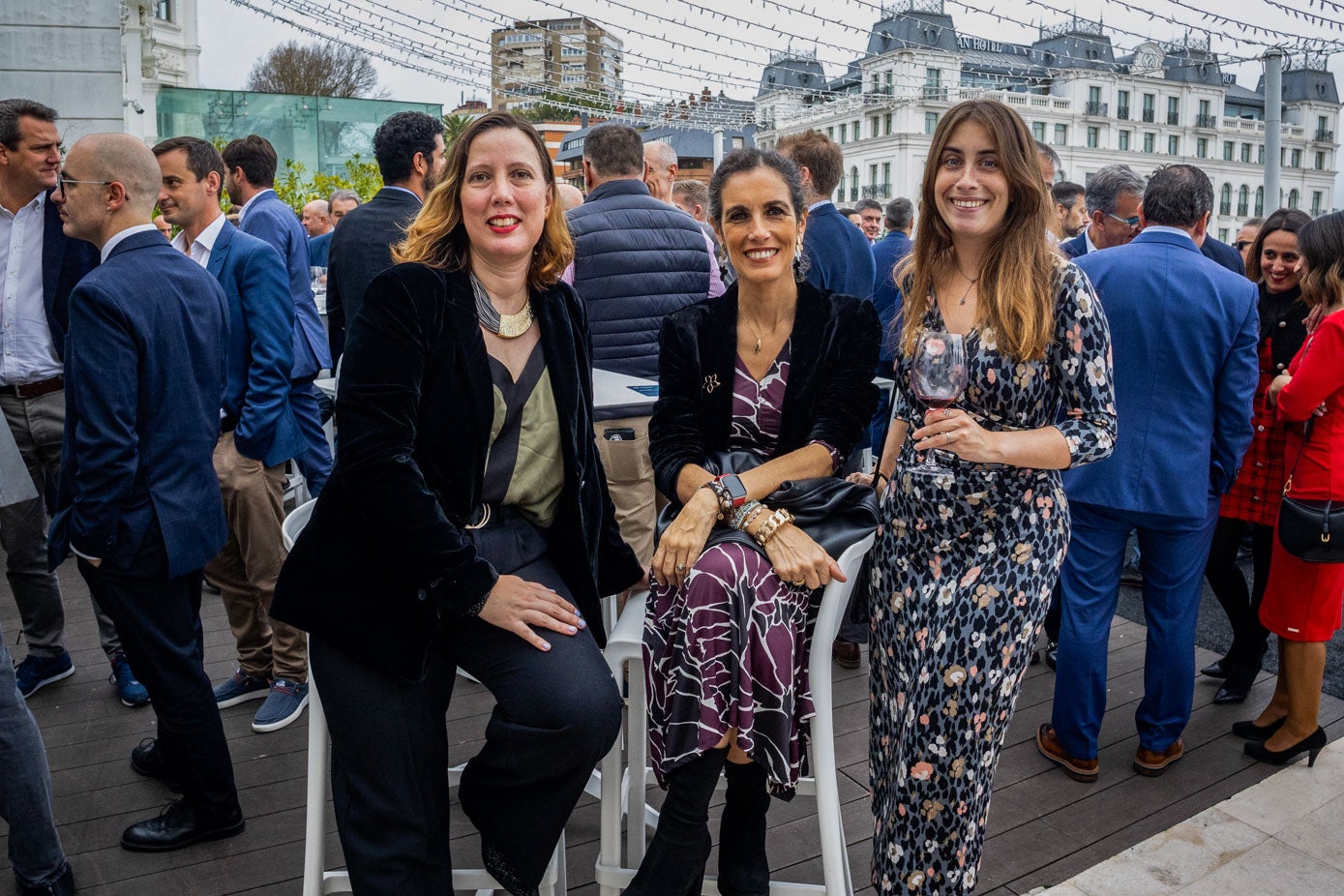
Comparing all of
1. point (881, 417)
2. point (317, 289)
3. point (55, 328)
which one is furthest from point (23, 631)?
point (317, 289)

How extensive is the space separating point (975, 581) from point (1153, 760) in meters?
1.55

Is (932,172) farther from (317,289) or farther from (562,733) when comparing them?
(317,289)

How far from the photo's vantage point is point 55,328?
3.54m

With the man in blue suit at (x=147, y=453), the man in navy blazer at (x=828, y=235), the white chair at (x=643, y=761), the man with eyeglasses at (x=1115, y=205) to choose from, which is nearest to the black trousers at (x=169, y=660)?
the man in blue suit at (x=147, y=453)

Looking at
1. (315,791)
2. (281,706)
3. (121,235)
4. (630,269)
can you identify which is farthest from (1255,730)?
(121,235)

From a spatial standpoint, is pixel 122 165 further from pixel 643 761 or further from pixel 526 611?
pixel 643 761

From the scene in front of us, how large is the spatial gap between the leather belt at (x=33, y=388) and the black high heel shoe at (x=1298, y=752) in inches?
170

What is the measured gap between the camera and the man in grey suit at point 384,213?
3773mm

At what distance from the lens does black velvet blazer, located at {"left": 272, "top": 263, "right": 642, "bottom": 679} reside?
183 centimetres

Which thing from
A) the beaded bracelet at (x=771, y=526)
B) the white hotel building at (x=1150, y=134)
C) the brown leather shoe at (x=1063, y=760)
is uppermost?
the white hotel building at (x=1150, y=134)

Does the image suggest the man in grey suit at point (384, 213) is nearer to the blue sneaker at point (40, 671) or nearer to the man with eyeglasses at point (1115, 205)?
the blue sneaker at point (40, 671)

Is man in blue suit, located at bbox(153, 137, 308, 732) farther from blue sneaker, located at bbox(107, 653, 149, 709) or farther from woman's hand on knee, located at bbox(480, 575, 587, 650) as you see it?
woman's hand on knee, located at bbox(480, 575, 587, 650)

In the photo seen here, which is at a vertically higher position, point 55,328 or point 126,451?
point 55,328

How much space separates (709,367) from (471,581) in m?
0.79
